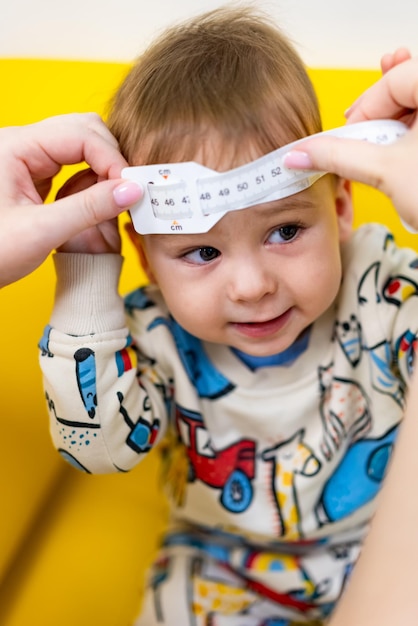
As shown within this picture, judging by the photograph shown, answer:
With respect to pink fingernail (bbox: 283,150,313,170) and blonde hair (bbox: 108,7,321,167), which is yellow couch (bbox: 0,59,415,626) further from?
pink fingernail (bbox: 283,150,313,170)

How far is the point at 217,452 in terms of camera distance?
978 millimetres

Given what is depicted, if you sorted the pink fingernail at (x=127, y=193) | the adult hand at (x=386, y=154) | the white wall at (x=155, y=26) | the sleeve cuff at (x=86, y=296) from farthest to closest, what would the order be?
the white wall at (x=155, y=26), the sleeve cuff at (x=86, y=296), the pink fingernail at (x=127, y=193), the adult hand at (x=386, y=154)

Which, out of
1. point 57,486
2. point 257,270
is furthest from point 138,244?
point 57,486

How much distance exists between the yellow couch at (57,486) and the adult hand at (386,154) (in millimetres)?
481

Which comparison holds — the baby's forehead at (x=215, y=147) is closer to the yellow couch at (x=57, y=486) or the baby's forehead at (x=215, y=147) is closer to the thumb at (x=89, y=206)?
the thumb at (x=89, y=206)

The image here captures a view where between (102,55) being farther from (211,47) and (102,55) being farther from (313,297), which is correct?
(313,297)

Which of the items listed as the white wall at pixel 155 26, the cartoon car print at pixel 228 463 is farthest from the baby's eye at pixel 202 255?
the white wall at pixel 155 26

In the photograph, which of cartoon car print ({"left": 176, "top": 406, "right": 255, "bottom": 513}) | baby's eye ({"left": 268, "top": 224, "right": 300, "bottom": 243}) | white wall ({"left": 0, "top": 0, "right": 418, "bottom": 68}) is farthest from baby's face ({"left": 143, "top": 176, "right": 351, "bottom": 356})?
white wall ({"left": 0, "top": 0, "right": 418, "bottom": 68})

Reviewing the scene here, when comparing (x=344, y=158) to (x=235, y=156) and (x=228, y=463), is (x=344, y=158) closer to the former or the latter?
(x=235, y=156)

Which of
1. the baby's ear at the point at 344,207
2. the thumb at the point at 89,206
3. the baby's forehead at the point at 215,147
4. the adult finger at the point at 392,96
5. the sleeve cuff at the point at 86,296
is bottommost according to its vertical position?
the sleeve cuff at the point at 86,296

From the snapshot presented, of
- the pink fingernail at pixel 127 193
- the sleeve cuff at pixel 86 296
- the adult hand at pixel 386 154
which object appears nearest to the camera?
the adult hand at pixel 386 154

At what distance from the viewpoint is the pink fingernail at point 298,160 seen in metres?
0.68

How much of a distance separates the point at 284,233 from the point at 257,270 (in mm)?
56

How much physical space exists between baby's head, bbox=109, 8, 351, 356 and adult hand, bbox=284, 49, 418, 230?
8 centimetres
